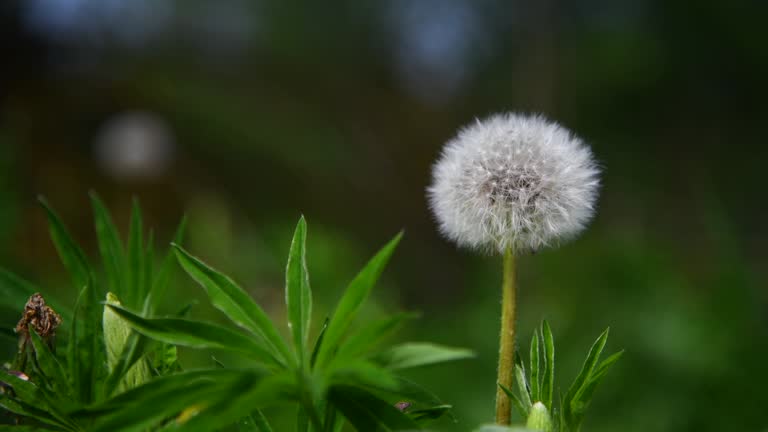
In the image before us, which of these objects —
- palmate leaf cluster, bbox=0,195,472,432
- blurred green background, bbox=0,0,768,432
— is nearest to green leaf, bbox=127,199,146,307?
palmate leaf cluster, bbox=0,195,472,432

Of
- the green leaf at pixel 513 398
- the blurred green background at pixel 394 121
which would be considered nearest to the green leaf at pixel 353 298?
the green leaf at pixel 513 398

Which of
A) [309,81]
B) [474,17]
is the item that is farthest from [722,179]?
[309,81]

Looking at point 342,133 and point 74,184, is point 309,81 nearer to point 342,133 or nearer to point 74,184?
point 342,133

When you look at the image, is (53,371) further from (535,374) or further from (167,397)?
(535,374)

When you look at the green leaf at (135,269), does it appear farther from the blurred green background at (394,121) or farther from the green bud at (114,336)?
the blurred green background at (394,121)

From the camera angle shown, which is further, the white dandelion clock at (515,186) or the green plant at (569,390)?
the white dandelion clock at (515,186)

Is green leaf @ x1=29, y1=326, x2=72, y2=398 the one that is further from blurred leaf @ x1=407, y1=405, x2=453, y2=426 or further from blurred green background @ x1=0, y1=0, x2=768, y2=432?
blurred green background @ x1=0, y1=0, x2=768, y2=432
